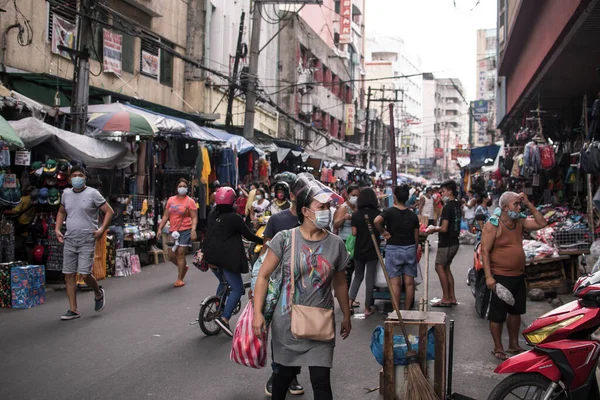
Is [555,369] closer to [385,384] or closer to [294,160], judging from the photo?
[385,384]

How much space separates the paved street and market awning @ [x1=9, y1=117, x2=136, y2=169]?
2.92 metres

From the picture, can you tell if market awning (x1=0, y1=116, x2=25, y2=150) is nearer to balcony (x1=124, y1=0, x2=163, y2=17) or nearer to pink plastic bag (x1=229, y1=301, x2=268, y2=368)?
pink plastic bag (x1=229, y1=301, x2=268, y2=368)

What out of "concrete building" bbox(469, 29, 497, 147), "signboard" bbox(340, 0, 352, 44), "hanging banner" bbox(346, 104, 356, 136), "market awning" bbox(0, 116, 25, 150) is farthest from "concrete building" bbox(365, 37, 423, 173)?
"market awning" bbox(0, 116, 25, 150)

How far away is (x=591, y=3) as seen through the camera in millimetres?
7238

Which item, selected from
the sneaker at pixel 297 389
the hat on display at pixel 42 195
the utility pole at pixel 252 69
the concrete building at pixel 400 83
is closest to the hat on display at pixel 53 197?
the hat on display at pixel 42 195

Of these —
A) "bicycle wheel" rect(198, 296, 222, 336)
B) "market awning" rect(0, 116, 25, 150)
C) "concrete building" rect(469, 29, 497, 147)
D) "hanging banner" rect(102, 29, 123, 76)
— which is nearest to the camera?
"bicycle wheel" rect(198, 296, 222, 336)

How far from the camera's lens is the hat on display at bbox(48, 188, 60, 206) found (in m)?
11.7

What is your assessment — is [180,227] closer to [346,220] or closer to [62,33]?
[346,220]

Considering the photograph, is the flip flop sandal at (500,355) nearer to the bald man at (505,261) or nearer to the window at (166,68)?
the bald man at (505,261)

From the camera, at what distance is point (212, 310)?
8.08 metres

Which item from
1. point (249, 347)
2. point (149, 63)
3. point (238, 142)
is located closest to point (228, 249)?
point (249, 347)

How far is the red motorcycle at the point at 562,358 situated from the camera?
4277 millimetres

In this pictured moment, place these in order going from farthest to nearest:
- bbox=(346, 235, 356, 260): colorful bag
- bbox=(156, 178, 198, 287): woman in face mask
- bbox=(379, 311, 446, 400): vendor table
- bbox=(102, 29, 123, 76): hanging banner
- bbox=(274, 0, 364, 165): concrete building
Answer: bbox=(274, 0, 364, 165): concrete building < bbox=(102, 29, 123, 76): hanging banner < bbox=(156, 178, 198, 287): woman in face mask < bbox=(346, 235, 356, 260): colorful bag < bbox=(379, 311, 446, 400): vendor table

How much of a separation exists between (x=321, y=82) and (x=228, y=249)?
30040 mm
